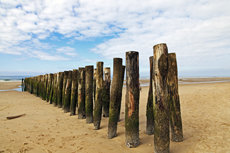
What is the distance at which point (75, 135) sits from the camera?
422 cm

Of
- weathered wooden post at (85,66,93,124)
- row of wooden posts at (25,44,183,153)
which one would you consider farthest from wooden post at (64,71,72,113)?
weathered wooden post at (85,66,93,124)

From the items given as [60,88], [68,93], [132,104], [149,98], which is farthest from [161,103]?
[60,88]

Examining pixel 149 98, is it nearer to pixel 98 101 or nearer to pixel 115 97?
pixel 115 97

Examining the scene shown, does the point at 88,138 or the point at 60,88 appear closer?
the point at 88,138

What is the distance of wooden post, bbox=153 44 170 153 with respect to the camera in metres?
3.01

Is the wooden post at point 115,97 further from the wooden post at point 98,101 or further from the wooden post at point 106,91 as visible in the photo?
the wooden post at point 106,91

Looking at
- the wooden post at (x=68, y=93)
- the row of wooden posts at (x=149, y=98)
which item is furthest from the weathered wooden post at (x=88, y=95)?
the wooden post at (x=68, y=93)

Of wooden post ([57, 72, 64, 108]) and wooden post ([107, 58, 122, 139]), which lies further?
wooden post ([57, 72, 64, 108])

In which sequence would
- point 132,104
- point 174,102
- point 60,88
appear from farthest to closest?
point 60,88 < point 174,102 < point 132,104

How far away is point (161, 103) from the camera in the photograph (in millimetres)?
3043

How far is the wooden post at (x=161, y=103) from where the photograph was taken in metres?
3.01

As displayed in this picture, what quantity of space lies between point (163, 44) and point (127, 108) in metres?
1.67

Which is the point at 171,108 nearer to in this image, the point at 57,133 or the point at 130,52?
the point at 130,52

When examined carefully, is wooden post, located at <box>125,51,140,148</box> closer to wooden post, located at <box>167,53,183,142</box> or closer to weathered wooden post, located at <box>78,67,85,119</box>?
wooden post, located at <box>167,53,183,142</box>
